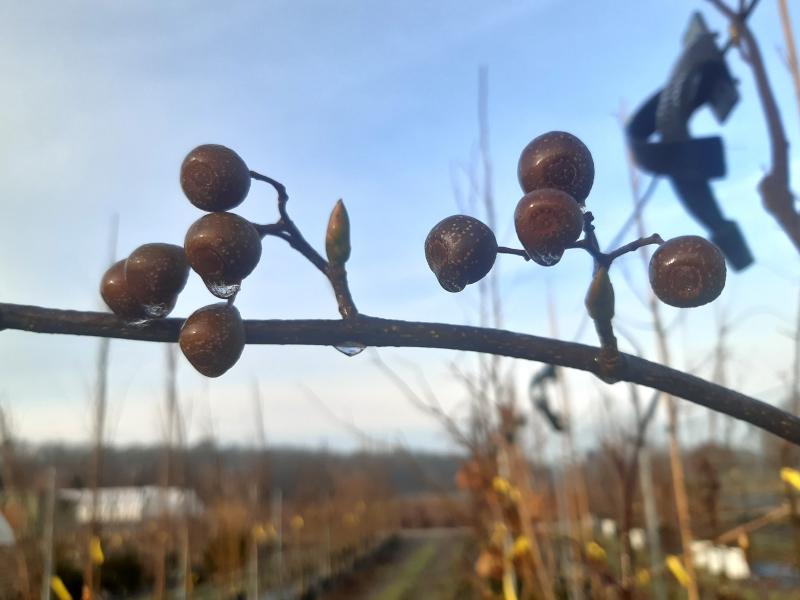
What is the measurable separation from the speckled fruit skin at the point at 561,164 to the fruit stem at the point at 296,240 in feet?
0.46

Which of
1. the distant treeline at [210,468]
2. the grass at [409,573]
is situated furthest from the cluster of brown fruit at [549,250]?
the grass at [409,573]

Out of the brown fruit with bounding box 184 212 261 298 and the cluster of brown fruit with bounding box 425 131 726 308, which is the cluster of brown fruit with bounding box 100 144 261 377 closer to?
the brown fruit with bounding box 184 212 261 298

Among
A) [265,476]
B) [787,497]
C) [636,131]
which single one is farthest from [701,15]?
[265,476]

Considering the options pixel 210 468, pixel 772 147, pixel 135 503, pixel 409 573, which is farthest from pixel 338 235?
pixel 135 503

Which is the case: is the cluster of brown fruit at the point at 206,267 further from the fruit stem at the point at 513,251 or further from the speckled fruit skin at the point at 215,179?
the fruit stem at the point at 513,251

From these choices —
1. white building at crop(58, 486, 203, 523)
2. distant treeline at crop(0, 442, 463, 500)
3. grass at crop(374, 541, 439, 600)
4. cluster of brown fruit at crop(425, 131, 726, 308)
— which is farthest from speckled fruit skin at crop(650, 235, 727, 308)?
grass at crop(374, 541, 439, 600)

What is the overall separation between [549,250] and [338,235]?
14 centimetres

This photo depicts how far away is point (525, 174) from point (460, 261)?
0.09 m

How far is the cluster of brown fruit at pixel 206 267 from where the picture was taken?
0.44 meters

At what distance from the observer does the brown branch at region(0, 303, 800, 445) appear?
43 centimetres

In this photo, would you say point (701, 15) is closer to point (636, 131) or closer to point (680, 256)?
point (636, 131)

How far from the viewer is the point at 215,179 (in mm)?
466

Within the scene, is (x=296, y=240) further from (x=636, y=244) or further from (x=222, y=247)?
(x=636, y=244)

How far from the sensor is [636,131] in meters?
1.18
